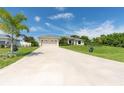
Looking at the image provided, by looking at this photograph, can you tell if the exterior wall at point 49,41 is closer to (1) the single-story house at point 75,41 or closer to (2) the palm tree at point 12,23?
(1) the single-story house at point 75,41

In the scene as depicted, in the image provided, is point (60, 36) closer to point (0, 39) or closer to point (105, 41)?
point (105, 41)

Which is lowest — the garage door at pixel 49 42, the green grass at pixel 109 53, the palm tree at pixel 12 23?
the green grass at pixel 109 53

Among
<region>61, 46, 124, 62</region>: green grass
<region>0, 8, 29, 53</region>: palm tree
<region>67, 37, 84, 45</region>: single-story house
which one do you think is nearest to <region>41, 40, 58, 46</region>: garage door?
<region>67, 37, 84, 45</region>: single-story house

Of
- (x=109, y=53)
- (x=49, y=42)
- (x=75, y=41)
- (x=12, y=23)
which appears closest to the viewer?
(x=12, y=23)

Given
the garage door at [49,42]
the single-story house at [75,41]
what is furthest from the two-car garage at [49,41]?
the single-story house at [75,41]

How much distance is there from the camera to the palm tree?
17.2 meters

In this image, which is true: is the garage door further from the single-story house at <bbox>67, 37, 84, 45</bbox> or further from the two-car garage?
the single-story house at <bbox>67, 37, 84, 45</bbox>

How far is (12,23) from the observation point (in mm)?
17766

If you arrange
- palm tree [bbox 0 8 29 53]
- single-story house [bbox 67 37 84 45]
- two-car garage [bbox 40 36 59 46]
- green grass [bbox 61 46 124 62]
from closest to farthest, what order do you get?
green grass [bbox 61 46 124 62]
palm tree [bbox 0 8 29 53]
two-car garage [bbox 40 36 59 46]
single-story house [bbox 67 37 84 45]

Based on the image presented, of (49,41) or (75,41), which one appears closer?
(49,41)

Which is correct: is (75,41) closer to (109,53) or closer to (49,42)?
(49,42)

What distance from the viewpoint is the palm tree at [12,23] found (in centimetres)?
1725

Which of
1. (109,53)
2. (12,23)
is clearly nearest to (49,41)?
(109,53)
